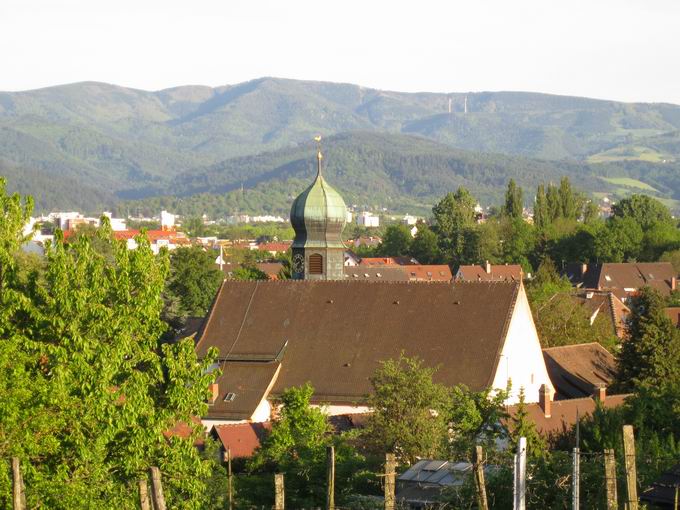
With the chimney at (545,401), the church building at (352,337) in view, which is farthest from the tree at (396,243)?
the chimney at (545,401)

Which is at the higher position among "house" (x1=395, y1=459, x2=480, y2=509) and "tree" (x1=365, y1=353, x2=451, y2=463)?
"house" (x1=395, y1=459, x2=480, y2=509)

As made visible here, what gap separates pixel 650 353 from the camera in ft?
137

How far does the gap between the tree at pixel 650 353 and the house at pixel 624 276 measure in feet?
180

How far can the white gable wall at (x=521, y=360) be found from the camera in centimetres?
3878

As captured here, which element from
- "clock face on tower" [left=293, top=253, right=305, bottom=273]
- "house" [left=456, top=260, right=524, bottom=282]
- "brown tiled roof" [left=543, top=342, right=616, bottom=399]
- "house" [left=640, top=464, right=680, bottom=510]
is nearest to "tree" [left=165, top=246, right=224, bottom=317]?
"clock face on tower" [left=293, top=253, right=305, bottom=273]

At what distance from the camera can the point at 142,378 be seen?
72.0 feet

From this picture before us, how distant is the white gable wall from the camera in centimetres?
3878

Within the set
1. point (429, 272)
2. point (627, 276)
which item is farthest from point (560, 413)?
point (429, 272)

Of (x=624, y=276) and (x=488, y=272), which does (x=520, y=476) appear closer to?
(x=624, y=276)

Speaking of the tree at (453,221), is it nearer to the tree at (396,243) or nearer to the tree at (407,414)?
the tree at (396,243)

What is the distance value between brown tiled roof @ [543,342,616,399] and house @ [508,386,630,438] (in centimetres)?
322

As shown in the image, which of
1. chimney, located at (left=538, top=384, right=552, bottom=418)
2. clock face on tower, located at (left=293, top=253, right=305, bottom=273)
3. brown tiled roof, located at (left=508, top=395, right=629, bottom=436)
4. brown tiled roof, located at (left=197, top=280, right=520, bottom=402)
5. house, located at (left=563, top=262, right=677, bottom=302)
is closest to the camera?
brown tiled roof, located at (left=508, top=395, right=629, bottom=436)

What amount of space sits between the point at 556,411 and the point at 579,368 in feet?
29.0

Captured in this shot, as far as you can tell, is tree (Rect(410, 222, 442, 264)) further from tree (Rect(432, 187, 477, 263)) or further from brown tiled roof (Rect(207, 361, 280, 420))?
brown tiled roof (Rect(207, 361, 280, 420))
